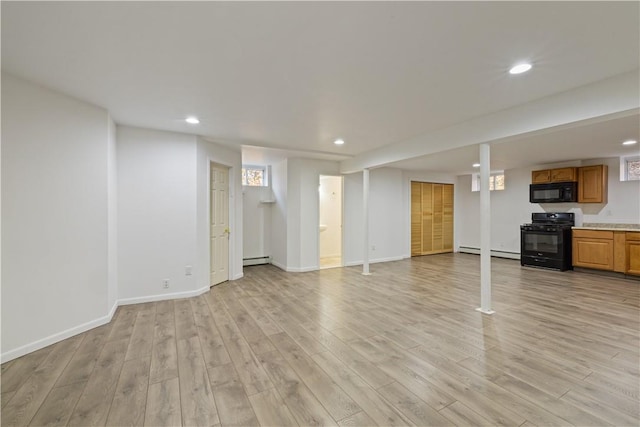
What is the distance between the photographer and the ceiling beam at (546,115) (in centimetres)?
243

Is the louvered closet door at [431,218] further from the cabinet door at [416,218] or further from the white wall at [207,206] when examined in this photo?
the white wall at [207,206]

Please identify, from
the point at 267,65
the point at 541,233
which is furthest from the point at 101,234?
the point at 541,233

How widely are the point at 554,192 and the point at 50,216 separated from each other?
876cm

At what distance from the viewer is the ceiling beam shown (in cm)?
243

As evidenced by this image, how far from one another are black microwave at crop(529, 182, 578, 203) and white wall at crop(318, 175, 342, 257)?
4758 mm

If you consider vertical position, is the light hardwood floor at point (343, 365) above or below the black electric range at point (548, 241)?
below

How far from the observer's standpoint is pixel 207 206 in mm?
4543

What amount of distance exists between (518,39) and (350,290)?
376 cm

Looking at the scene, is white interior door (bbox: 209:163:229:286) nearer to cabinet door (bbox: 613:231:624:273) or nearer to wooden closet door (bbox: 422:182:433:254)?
wooden closet door (bbox: 422:182:433:254)

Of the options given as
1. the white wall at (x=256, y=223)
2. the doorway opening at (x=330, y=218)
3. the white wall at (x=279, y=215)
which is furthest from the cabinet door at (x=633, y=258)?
the white wall at (x=256, y=223)

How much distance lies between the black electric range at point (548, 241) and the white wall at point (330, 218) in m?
4.45

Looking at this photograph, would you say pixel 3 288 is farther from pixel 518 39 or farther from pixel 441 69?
pixel 518 39

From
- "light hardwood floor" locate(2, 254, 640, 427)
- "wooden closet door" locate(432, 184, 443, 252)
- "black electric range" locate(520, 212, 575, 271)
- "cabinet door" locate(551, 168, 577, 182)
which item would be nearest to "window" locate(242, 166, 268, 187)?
"light hardwood floor" locate(2, 254, 640, 427)

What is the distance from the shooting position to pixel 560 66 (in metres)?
2.31
